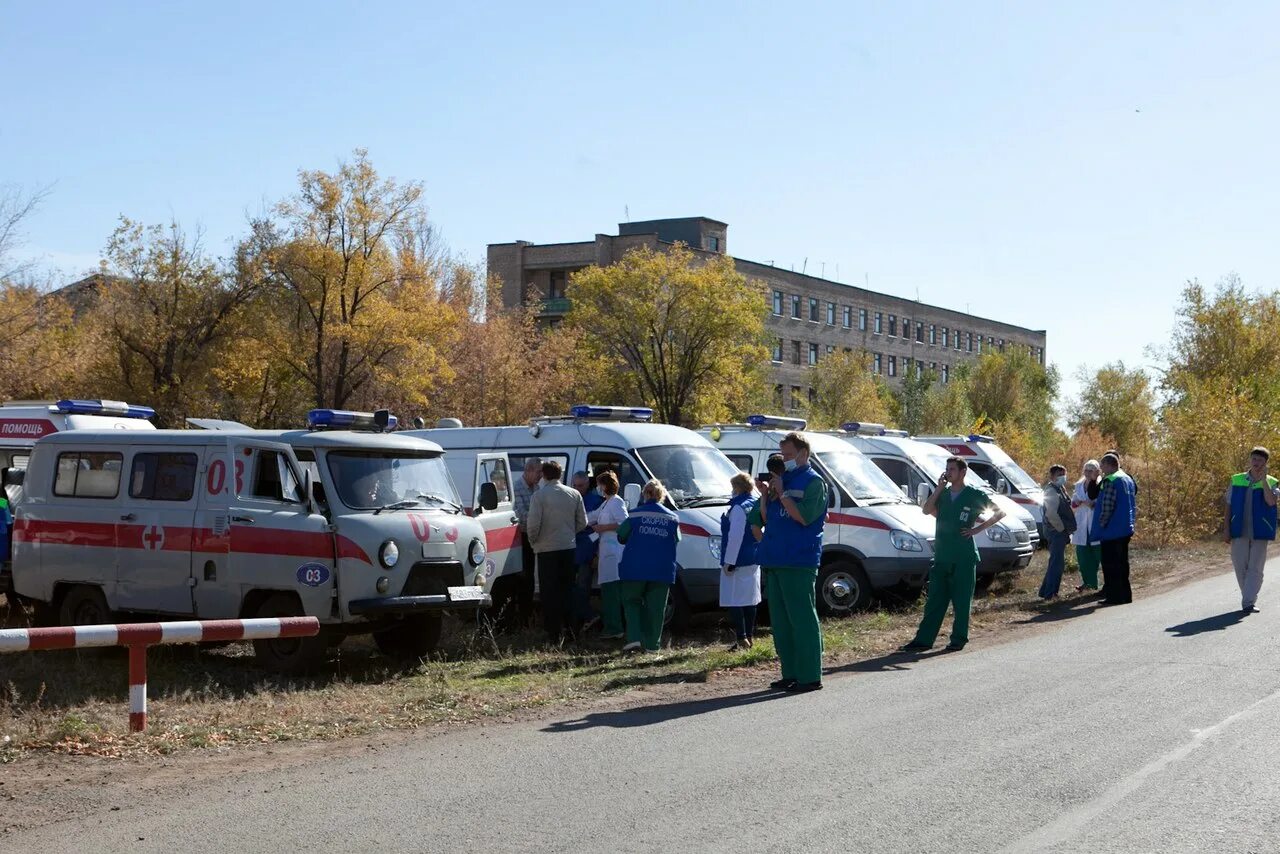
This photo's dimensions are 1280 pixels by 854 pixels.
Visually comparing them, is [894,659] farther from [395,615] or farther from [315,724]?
[315,724]

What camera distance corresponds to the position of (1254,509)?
51.9 feet

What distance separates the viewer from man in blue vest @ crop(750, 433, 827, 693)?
A: 10445 mm

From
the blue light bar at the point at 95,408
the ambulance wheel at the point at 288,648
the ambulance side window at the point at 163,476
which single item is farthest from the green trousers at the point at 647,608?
the blue light bar at the point at 95,408

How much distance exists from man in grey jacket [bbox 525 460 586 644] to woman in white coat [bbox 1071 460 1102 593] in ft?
26.9

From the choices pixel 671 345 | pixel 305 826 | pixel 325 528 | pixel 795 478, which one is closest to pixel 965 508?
pixel 795 478

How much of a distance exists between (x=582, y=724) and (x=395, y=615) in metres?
3.15

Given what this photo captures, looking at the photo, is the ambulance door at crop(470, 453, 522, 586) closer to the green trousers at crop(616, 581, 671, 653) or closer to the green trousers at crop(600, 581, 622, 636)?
the green trousers at crop(600, 581, 622, 636)

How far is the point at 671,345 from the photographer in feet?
189

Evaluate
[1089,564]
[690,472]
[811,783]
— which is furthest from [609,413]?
[811,783]

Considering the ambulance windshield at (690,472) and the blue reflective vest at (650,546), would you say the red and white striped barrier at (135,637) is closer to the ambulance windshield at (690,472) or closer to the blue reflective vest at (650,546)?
the blue reflective vest at (650,546)

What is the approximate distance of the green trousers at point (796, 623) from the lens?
10.4 metres

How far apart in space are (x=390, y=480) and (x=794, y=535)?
3.95 metres

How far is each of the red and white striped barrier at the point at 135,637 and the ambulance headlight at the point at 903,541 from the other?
8.42 m

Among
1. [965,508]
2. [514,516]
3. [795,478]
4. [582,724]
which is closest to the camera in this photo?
[582,724]
